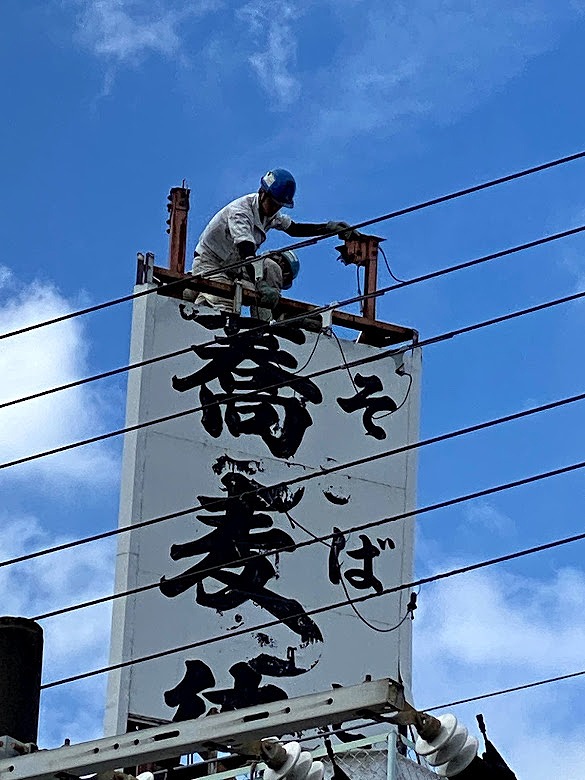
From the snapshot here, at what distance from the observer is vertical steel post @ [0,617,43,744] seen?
9438 mm

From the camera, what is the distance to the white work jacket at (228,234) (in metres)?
16.8

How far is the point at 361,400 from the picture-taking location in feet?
55.0

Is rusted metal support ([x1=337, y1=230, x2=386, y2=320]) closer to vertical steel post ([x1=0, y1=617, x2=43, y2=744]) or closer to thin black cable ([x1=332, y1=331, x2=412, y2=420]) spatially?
thin black cable ([x1=332, y1=331, x2=412, y2=420])

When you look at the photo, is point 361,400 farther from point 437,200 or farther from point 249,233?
point 437,200

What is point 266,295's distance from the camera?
16.6 m

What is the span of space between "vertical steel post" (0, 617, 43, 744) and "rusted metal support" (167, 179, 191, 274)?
23.7 feet

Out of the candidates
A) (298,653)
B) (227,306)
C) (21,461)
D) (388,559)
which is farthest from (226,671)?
(21,461)

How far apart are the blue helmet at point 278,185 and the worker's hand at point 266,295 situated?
77 cm

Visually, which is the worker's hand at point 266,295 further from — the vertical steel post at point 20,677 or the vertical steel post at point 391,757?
the vertical steel post at point 20,677

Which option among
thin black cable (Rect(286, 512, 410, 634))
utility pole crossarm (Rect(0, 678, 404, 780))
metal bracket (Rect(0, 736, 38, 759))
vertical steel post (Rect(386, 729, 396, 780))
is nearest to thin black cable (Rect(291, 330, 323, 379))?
thin black cable (Rect(286, 512, 410, 634))

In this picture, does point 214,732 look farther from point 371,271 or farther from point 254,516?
point 371,271

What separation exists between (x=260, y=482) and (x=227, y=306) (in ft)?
5.18

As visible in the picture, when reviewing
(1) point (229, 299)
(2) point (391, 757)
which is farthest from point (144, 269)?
(2) point (391, 757)

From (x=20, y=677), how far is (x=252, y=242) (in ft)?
25.3
